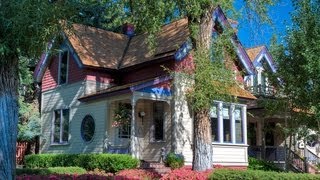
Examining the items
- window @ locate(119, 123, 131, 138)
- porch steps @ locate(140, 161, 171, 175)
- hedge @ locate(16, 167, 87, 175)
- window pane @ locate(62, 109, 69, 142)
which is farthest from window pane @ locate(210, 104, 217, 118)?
window pane @ locate(62, 109, 69, 142)

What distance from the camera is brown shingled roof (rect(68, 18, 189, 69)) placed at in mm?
22969

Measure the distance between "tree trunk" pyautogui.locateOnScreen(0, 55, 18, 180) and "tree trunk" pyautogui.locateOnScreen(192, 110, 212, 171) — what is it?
9.72 meters

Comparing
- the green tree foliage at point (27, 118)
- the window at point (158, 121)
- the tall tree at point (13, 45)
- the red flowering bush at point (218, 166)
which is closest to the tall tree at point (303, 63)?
the red flowering bush at point (218, 166)

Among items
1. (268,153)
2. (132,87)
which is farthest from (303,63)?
(268,153)

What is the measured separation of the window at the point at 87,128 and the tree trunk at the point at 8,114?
46.6 ft

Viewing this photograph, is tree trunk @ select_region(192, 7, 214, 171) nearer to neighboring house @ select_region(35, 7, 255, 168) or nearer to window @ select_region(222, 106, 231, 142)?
neighboring house @ select_region(35, 7, 255, 168)

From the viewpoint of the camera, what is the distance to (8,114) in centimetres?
873

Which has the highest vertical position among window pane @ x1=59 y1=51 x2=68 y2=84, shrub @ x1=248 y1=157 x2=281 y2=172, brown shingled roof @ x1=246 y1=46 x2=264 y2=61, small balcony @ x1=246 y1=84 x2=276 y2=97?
brown shingled roof @ x1=246 y1=46 x2=264 y2=61

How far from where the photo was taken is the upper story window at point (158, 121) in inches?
872

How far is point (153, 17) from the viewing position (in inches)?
738

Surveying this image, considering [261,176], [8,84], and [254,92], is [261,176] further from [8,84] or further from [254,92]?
[254,92]

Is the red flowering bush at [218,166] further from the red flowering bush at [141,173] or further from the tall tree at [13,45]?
the tall tree at [13,45]

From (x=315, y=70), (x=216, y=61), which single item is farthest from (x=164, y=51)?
(x=315, y=70)

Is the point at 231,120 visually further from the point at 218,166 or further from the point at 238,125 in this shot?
the point at 218,166
